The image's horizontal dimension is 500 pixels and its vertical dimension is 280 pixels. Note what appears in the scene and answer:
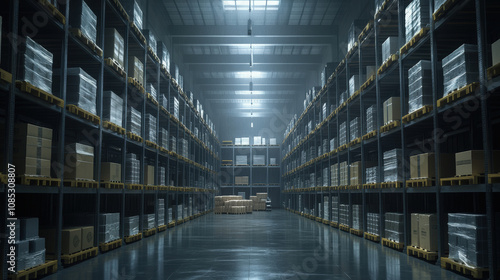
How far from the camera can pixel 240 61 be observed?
68.8 ft

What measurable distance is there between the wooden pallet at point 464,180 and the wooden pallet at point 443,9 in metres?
2.17

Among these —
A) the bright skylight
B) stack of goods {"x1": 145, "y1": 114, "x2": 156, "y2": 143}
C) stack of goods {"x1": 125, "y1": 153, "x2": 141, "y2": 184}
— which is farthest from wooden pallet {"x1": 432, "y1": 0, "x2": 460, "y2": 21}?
the bright skylight

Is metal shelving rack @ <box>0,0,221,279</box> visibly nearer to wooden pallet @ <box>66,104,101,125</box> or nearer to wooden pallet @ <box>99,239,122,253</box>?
wooden pallet @ <box>66,104,101,125</box>

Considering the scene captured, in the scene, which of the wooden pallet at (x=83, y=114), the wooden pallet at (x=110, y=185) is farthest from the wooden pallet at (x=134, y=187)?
the wooden pallet at (x=83, y=114)

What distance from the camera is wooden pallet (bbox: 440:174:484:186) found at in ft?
16.0

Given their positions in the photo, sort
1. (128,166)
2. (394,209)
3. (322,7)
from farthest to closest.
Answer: (322,7), (394,209), (128,166)

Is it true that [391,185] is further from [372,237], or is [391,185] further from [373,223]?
[372,237]

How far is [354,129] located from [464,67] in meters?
5.19

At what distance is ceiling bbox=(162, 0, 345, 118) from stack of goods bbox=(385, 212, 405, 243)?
10.1 m

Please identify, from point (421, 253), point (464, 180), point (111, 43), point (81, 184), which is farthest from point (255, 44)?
point (464, 180)

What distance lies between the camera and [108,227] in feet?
24.3

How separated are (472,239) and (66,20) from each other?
223 inches

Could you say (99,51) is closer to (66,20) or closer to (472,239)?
(66,20)

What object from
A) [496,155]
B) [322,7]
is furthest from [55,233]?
[322,7]
